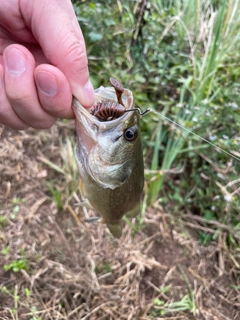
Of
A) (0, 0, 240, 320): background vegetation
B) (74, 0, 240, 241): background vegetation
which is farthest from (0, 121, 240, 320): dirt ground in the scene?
(74, 0, 240, 241): background vegetation

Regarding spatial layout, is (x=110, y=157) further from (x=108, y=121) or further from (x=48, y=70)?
(x=48, y=70)

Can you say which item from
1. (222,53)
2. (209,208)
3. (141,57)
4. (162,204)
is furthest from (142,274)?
(222,53)

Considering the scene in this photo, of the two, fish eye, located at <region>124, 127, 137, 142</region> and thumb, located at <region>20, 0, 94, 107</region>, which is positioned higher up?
thumb, located at <region>20, 0, 94, 107</region>

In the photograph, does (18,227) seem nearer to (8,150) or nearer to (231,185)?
(8,150)

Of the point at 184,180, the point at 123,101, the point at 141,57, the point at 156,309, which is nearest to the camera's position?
the point at 123,101

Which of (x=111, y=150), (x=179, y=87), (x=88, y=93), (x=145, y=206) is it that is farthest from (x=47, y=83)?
(x=179, y=87)

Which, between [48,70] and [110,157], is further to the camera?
[110,157]

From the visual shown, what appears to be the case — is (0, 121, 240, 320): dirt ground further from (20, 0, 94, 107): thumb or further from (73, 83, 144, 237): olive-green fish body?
(20, 0, 94, 107): thumb

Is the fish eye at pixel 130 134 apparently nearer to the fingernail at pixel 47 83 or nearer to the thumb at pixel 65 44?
the thumb at pixel 65 44
